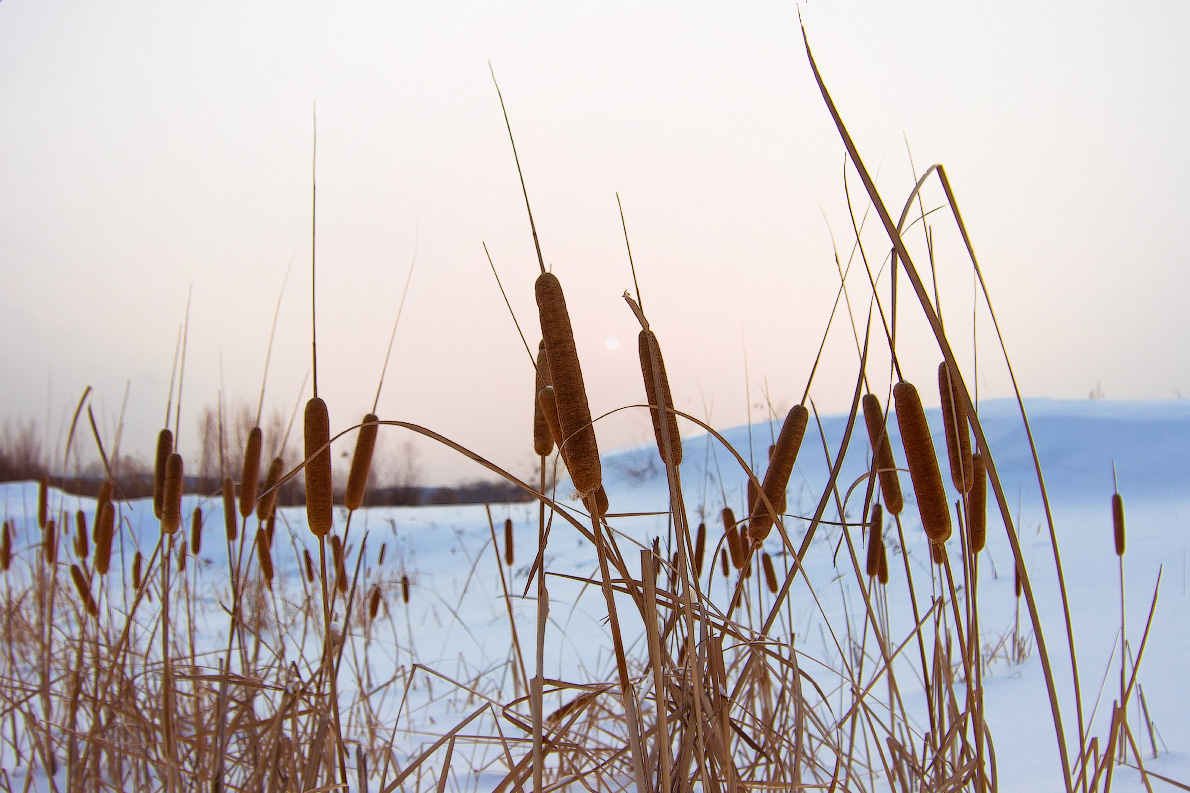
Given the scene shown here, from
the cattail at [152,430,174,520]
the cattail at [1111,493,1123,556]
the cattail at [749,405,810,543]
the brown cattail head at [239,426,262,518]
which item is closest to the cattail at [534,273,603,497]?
the cattail at [749,405,810,543]

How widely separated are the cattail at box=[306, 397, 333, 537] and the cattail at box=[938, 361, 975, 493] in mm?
610

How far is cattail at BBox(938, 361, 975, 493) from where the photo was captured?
70cm

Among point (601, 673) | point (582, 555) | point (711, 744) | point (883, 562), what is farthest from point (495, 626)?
point (711, 744)

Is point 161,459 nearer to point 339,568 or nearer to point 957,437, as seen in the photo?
point 339,568

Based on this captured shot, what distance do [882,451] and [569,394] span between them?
0.49 m

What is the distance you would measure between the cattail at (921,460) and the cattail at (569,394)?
305 mm

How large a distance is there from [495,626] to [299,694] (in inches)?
139

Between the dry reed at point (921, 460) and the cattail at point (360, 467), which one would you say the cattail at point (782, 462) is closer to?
the dry reed at point (921, 460)

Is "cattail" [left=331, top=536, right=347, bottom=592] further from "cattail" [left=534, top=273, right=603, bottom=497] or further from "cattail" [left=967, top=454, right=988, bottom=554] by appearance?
"cattail" [left=967, top=454, right=988, bottom=554]

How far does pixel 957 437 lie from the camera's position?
0.69 m

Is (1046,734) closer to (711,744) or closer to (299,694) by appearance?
(711,744)

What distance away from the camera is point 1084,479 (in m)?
7.25

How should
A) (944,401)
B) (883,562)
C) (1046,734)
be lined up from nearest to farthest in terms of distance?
(944,401), (883,562), (1046,734)

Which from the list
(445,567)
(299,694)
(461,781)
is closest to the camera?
(299,694)
